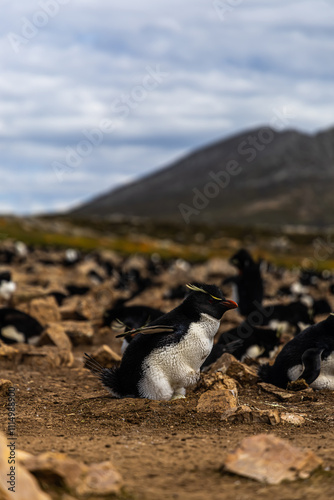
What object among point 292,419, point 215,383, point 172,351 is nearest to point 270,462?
point 292,419

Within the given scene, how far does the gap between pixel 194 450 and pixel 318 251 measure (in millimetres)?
46472

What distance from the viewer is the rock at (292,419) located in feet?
17.7

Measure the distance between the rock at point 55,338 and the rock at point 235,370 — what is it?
286 cm

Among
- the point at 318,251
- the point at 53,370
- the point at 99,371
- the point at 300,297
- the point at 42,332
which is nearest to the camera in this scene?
the point at 99,371

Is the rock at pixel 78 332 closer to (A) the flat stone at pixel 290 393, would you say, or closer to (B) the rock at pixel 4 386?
(B) the rock at pixel 4 386

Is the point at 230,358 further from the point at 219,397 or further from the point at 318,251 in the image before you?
the point at 318,251

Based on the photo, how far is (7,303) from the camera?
13055 millimetres

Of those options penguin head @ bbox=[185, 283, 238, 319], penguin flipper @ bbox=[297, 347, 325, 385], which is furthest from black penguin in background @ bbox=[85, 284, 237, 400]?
penguin flipper @ bbox=[297, 347, 325, 385]

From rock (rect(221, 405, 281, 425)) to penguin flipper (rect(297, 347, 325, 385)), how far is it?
1.31 m

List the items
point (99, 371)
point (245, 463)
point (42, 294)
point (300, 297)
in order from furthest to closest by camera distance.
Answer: point (300, 297)
point (42, 294)
point (99, 371)
point (245, 463)

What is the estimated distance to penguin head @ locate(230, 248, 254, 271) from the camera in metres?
12.1

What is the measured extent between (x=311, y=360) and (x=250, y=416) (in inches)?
57.5

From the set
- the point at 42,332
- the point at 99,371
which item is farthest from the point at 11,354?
the point at 99,371

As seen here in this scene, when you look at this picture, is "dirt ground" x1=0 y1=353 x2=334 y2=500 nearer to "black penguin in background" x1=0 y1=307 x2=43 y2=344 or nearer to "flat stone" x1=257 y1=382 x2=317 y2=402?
"flat stone" x1=257 y1=382 x2=317 y2=402
